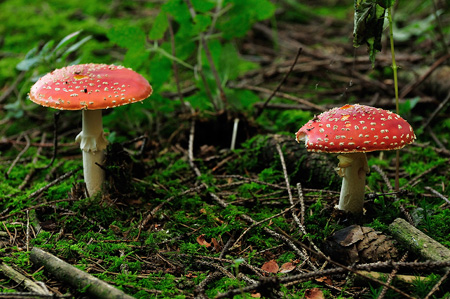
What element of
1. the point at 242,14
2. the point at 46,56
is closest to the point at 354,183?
the point at 242,14

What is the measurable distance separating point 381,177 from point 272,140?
1081 millimetres

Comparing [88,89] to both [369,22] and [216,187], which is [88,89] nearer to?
[216,187]

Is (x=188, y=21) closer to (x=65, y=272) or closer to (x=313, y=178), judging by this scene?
(x=313, y=178)

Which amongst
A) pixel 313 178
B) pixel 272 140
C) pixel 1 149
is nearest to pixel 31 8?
pixel 1 149

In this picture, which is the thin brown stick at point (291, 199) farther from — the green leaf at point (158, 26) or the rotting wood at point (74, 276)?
the green leaf at point (158, 26)

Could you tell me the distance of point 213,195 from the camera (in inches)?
133

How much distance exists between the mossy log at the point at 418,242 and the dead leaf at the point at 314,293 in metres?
0.66

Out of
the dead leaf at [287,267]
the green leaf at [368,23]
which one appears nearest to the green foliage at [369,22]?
the green leaf at [368,23]

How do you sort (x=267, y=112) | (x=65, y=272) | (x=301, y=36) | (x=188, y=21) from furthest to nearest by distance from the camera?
(x=301, y=36)
(x=267, y=112)
(x=188, y=21)
(x=65, y=272)

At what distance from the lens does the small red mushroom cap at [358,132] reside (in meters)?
2.40

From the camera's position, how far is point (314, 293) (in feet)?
7.54

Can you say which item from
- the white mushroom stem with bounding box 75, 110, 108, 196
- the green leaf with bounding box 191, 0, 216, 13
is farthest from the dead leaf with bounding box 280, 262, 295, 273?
the green leaf with bounding box 191, 0, 216, 13

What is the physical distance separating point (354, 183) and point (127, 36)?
8.43ft

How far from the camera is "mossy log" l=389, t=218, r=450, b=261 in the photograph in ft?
7.70
